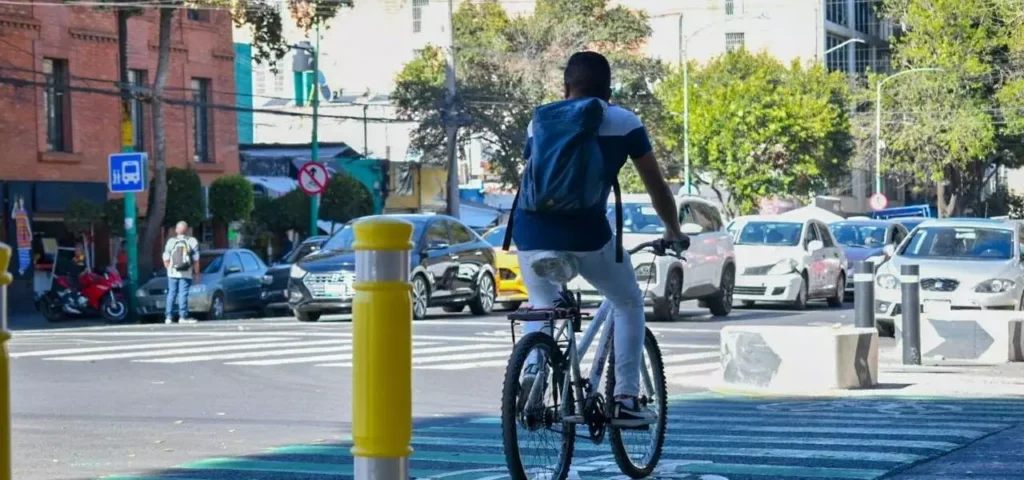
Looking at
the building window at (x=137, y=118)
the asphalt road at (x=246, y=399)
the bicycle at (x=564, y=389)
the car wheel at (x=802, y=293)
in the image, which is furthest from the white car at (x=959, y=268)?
the building window at (x=137, y=118)

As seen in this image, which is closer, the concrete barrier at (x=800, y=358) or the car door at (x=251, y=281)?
the concrete barrier at (x=800, y=358)

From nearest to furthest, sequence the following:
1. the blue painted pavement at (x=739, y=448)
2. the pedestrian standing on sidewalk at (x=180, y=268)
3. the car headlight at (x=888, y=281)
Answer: the blue painted pavement at (x=739, y=448), the car headlight at (x=888, y=281), the pedestrian standing on sidewalk at (x=180, y=268)

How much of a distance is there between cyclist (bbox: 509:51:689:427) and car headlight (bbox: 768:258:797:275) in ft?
67.9

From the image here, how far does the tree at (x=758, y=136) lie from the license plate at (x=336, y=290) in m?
37.9

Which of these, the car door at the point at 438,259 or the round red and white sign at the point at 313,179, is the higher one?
the round red and white sign at the point at 313,179

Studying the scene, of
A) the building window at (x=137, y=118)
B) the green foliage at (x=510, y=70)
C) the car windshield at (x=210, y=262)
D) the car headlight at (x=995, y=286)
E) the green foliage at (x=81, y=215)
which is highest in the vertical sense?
the green foliage at (x=510, y=70)

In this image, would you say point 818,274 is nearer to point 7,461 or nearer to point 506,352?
point 506,352

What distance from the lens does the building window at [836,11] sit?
7774 centimetres

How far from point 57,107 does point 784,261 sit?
1700cm

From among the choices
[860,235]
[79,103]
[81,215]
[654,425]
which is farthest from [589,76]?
[79,103]

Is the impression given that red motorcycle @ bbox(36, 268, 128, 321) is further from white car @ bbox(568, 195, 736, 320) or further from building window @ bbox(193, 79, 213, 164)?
building window @ bbox(193, 79, 213, 164)

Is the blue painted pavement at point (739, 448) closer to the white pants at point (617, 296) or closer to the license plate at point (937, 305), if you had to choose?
the white pants at point (617, 296)

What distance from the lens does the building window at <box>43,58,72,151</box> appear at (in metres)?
35.6

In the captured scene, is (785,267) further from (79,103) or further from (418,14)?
(418,14)
